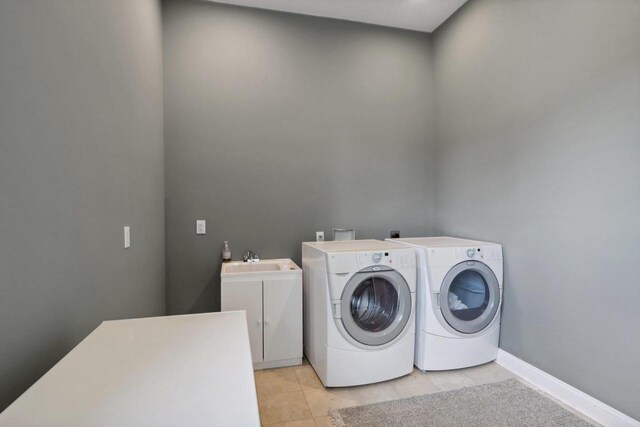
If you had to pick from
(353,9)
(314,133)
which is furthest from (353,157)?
(353,9)

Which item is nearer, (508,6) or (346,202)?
(508,6)

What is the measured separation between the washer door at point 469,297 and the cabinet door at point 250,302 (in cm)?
131

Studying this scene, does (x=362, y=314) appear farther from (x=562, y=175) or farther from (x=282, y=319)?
(x=562, y=175)

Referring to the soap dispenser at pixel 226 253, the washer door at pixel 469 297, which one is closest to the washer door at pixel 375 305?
the washer door at pixel 469 297

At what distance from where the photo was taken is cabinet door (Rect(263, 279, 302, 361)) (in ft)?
7.52

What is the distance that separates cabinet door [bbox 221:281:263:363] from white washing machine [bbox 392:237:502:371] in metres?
1.16

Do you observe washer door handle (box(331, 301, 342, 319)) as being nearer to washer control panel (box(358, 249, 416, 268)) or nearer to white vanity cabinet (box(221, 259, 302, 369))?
washer control panel (box(358, 249, 416, 268))

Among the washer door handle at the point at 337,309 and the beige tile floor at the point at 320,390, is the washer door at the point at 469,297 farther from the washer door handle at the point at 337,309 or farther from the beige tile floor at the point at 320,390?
the washer door handle at the point at 337,309

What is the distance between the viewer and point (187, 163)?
260 cm

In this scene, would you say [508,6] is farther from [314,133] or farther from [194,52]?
[194,52]

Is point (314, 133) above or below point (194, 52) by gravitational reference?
below

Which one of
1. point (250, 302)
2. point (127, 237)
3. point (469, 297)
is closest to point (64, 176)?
point (127, 237)

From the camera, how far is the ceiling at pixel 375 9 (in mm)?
2668

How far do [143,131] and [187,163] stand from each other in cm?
65
